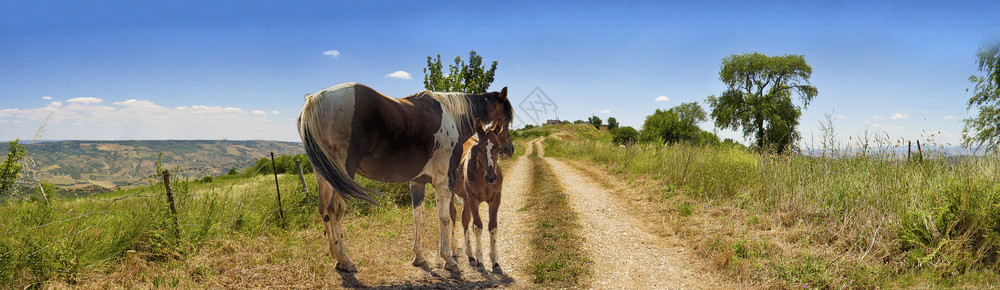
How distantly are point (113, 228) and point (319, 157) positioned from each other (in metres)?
3.24

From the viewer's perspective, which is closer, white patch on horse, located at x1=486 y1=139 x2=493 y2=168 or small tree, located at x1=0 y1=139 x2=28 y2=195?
small tree, located at x1=0 y1=139 x2=28 y2=195

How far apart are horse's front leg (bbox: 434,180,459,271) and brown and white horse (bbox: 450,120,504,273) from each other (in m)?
0.27

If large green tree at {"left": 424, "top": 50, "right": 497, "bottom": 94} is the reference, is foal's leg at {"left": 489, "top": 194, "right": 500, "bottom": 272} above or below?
below

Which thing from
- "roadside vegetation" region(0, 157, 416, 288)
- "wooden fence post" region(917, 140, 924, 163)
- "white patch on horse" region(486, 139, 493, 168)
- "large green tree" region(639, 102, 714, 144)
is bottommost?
"roadside vegetation" region(0, 157, 416, 288)

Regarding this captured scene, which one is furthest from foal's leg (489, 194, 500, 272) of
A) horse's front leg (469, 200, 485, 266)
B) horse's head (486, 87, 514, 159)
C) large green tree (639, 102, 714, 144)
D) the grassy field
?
large green tree (639, 102, 714, 144)

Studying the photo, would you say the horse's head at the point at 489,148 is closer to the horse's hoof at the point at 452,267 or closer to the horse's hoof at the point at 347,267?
the horse's hoof at the point at 452,267

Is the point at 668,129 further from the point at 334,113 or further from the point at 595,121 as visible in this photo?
the point at 595,121

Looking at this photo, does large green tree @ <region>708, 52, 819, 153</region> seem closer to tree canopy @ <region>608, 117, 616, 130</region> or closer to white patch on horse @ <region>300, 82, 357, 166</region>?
white patch on horse @ <region>300, 82, 357, 166</region>

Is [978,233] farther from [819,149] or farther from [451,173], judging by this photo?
[451,173]

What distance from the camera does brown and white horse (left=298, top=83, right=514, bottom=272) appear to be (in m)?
4.13

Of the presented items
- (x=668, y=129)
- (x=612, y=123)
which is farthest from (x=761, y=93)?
(x=612, y=123)

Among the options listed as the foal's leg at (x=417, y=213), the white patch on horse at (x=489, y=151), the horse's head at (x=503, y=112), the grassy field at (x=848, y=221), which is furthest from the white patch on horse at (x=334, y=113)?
the grassy field at (x=848, y=221)

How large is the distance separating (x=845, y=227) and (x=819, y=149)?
3.81 meters

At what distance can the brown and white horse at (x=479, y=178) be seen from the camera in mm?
4805
